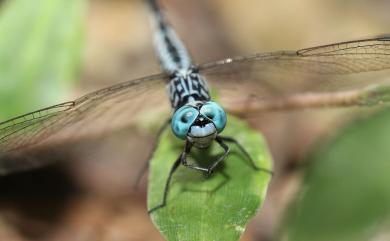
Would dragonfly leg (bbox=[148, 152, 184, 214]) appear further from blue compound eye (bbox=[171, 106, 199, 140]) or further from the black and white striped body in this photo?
the black and white striped body

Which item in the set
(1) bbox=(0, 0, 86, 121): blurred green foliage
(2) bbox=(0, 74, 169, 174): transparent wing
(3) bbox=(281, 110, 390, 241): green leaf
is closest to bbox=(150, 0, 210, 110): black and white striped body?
(2) bbox=(0, 74, 169, 174): transparent wing

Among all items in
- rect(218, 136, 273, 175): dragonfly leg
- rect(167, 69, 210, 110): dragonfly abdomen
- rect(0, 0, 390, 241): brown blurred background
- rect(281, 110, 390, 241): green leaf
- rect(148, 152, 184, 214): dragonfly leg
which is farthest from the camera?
rect(0, 0, 390, 241): brown blurred background

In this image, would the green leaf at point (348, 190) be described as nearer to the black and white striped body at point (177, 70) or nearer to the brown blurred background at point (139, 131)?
the black and white striped body at point (177, 70)

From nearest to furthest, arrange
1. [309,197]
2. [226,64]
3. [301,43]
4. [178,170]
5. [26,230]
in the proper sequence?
1. [178,170]
2. [309,197]
3. [226,64]
4. [26,230]
5. [301,43]

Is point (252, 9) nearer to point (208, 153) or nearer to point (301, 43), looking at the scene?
point (301, 43)

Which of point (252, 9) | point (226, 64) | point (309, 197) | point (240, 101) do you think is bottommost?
point (309, 197)

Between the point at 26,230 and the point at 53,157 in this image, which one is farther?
the point at 26,230

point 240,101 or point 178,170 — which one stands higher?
point 240,101

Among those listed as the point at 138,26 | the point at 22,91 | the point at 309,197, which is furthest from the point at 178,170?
the point at 138,26
